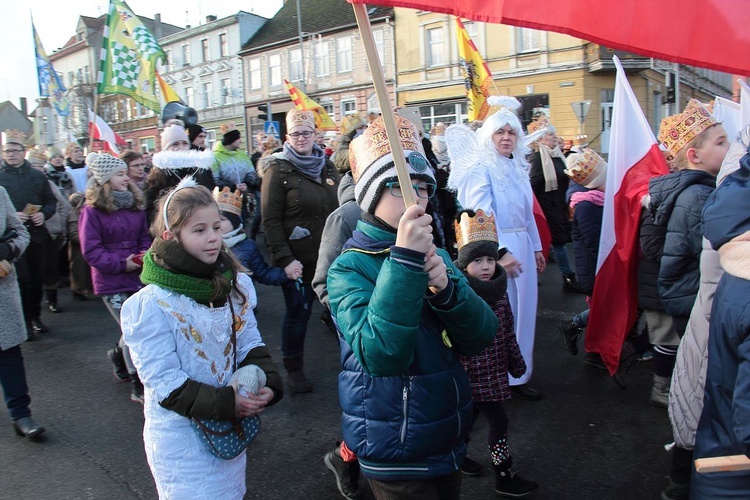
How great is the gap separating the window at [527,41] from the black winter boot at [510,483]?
83.4 ft

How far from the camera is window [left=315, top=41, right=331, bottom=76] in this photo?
113 ft

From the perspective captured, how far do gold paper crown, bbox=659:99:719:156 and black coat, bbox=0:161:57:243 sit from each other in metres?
6.39

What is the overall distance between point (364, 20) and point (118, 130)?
191 feet

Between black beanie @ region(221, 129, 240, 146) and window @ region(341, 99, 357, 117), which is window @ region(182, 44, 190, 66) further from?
black beanie @ region(221, 129, 240, 146)

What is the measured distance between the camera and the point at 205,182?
5367 millimetres

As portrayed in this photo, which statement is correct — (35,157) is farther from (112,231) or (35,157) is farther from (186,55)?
(186,55)

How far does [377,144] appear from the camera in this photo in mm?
2055

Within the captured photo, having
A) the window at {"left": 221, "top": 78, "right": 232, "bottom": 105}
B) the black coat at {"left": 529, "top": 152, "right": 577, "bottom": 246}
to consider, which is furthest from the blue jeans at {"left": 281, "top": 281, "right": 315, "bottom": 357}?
the window at {"left": 221, "top": 78, "right": 232, "bottom": 105}

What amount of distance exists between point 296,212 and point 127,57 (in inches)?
260

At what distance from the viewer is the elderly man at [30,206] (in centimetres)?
627

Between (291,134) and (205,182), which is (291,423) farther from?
(205,182)

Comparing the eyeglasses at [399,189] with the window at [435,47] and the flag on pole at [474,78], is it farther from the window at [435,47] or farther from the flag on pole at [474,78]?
the window at [435,47]

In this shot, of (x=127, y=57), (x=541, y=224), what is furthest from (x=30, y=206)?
(x=541, y=224)

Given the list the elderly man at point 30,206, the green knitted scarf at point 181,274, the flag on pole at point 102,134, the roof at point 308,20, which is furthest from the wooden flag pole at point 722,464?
the roof at point 308,20
